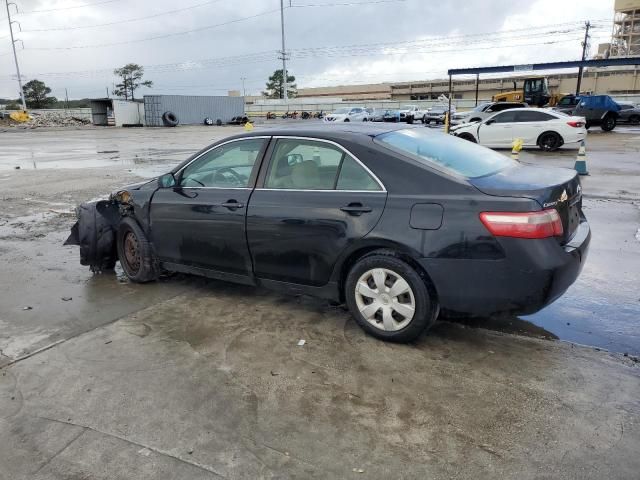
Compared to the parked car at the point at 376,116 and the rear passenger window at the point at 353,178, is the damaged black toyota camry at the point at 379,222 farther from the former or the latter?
the parked car at the point at 376,116

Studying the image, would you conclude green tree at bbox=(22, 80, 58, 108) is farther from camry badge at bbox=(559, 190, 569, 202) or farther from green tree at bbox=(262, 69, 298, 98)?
camry badge at bbox=(559, 190, 569, 202)

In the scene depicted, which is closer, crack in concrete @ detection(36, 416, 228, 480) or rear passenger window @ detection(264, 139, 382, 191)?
crack in concrete @ detection(36, 416, 228, 480)

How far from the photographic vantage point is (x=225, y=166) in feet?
16.0

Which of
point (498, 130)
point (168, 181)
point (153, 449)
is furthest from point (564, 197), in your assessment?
point (498, 130)

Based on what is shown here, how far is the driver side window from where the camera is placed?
460 centimetres

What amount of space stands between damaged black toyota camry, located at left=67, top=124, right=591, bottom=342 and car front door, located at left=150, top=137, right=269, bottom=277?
13mm

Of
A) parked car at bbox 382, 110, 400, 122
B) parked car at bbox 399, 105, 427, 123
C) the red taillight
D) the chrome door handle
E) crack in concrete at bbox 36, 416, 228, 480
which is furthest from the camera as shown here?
parked car at bbox 382, 110, 400, 122

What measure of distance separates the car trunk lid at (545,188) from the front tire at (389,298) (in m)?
0.81

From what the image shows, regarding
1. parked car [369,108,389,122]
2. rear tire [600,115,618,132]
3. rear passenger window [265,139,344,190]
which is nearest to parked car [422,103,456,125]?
parked car [369,108,389,122]

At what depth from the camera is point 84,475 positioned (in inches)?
103

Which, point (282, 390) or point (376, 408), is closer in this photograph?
point (376, 408)

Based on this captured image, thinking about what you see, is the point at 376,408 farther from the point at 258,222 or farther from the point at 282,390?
the point at 258,222

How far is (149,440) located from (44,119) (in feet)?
229

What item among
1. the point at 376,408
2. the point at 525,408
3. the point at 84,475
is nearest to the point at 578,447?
the point at 525,408
